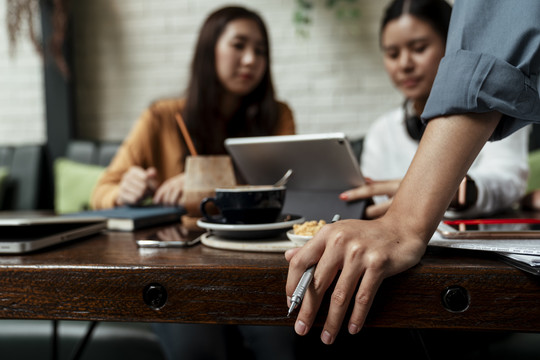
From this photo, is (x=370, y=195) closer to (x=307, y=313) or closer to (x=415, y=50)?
(x=307, y=313)

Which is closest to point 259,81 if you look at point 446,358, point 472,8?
point 446,358

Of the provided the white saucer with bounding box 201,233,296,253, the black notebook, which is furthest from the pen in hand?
the black notebook

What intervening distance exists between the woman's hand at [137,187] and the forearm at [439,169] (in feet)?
2.33

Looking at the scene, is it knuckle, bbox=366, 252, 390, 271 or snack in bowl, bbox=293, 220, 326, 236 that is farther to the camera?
snack in bowl, bbox=293, 220, 326, 236

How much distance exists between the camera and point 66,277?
0.52m

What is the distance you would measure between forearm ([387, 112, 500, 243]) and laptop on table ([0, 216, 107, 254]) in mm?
480

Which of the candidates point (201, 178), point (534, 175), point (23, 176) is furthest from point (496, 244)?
point (23, 176)

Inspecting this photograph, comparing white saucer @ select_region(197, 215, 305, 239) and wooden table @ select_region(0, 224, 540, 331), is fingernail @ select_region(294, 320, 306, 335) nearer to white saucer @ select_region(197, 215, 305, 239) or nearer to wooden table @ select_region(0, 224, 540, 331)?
wooden table @ select_region(0, 224, 540, 331)

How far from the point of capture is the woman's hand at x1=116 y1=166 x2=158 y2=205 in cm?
106

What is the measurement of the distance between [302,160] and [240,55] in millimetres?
947

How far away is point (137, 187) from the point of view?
107 centimetres

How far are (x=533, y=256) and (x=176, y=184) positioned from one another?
0.80 metres

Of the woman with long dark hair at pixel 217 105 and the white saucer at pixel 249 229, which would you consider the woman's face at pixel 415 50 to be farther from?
the white saucer at pixel 249 229

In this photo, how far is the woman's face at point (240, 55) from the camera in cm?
160
